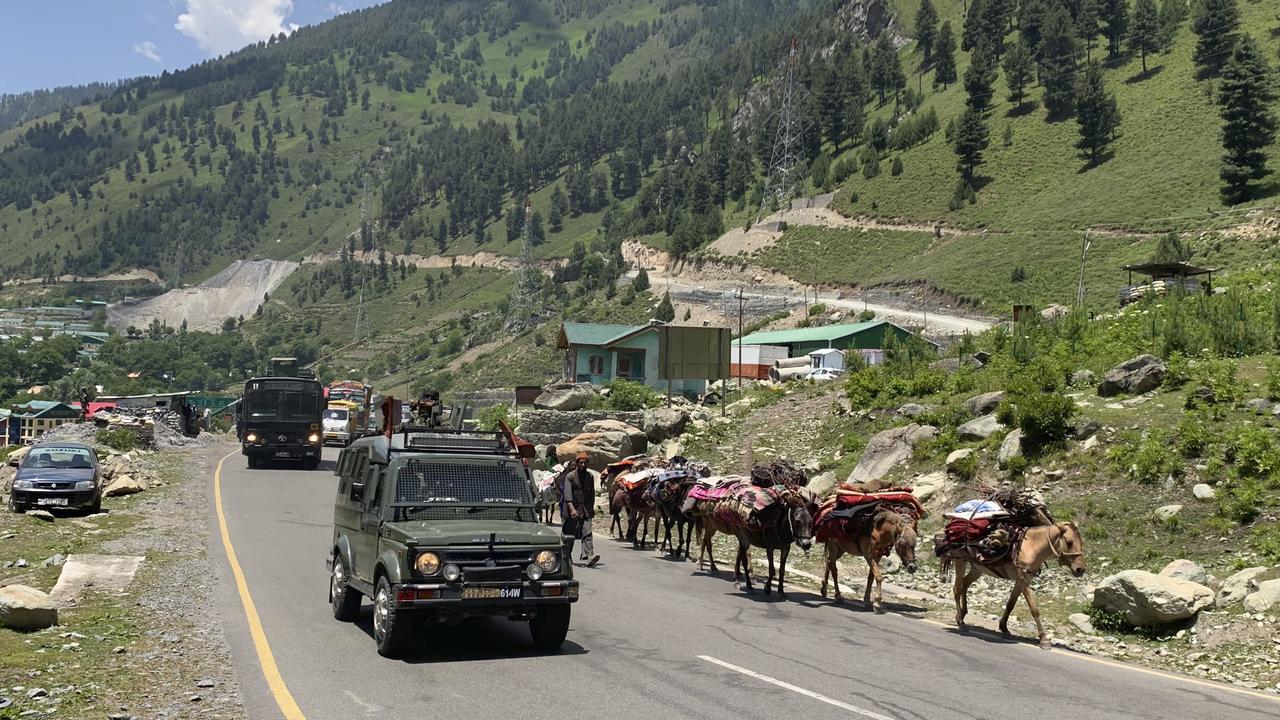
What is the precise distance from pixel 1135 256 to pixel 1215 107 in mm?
35157

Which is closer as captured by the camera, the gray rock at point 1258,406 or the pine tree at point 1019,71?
the gray rock at point 1258,406

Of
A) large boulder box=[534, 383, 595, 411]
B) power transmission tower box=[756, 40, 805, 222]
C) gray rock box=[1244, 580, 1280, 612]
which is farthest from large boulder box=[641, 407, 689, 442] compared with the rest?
power transmission tower box=[756, 40, 805, 222]

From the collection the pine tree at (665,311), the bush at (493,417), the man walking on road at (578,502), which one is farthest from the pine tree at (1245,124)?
the man walking on road at (578,502)

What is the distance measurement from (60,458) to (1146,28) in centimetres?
12976

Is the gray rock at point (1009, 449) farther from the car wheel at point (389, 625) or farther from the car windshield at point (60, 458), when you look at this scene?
the car windshield at point (60, 458)

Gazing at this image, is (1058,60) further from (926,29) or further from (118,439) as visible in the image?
(118,439)

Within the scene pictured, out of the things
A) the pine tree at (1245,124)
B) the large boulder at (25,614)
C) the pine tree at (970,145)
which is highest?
the pine tree at (970,145)

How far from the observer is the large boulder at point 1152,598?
42.0 ft

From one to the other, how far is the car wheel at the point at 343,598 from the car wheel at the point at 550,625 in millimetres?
2705

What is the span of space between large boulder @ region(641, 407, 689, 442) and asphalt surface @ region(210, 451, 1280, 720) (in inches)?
873

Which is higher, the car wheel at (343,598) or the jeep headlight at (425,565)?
the jeep headlight at (425,565)

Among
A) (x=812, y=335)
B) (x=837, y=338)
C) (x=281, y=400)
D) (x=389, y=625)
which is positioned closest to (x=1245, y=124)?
(x=812, y=335)

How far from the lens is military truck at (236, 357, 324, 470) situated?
4059cm

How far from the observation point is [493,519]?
1161 centimetres
